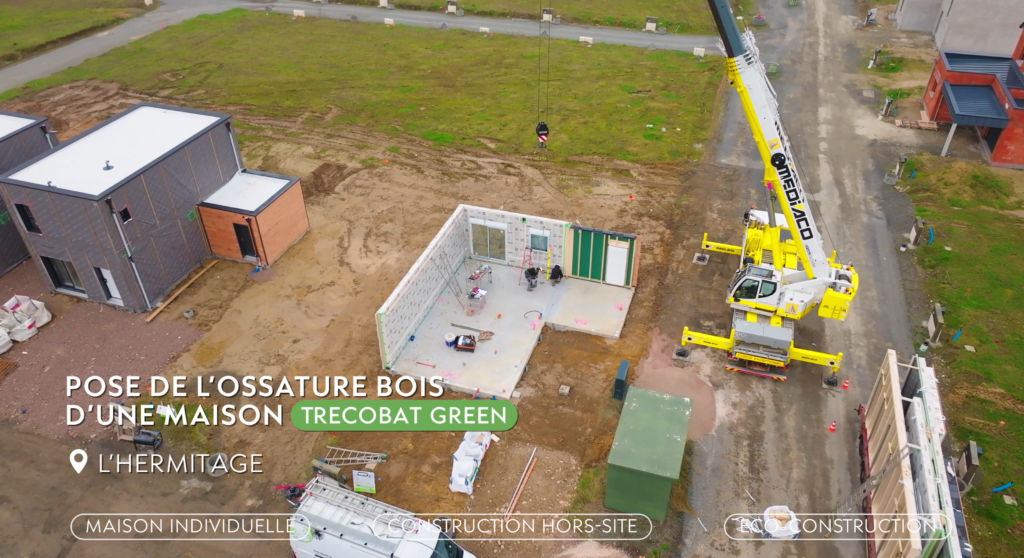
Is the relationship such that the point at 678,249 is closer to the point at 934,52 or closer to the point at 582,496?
the point at 582,496

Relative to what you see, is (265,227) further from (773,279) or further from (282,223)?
(773,279)

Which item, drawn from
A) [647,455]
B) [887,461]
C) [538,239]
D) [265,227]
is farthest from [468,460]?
[265,227]

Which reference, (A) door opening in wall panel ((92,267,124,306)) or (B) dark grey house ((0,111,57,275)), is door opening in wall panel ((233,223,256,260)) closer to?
(A) door opening in wall panel ((92,267,124,306))

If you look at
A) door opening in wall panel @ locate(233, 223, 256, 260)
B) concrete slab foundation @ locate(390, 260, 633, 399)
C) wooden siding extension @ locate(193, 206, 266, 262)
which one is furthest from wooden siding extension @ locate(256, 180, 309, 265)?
concrete slab foundation @ locate(390, 260, 633, 399)

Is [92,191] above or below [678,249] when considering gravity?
above

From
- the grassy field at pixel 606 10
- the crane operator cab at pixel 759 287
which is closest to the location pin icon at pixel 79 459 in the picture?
the crane operator cab at pixel 759 287

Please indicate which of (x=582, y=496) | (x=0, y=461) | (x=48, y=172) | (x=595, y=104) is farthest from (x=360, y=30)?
(x=582, y=496)
